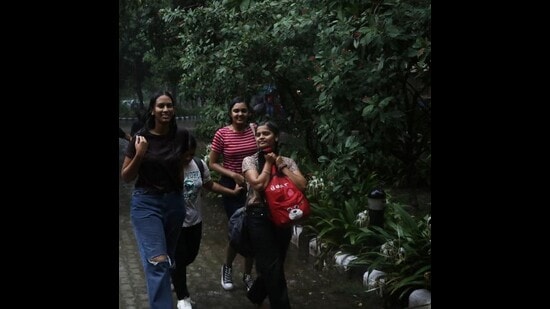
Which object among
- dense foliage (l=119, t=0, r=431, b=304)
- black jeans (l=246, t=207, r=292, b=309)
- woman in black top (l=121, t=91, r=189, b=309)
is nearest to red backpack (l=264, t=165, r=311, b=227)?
black jeans (l=246, t=207, r=292, b=309)

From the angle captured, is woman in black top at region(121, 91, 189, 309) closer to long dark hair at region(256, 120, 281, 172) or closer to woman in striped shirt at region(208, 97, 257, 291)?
long dark hair at region(256, 120, 281, 172)

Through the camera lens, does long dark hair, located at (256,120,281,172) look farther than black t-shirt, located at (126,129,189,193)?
Yes

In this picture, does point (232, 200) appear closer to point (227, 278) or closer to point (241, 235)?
point (227, 278)

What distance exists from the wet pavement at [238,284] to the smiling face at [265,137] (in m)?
1.58

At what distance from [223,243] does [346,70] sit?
3.26 metres

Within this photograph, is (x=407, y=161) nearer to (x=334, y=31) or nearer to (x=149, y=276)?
(x=334, y=31)

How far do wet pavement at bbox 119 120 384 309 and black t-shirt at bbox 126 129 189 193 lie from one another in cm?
148

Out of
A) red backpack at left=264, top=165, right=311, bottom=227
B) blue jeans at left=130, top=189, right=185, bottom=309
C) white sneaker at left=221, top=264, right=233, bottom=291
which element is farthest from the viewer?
white sneaker at left=221, top=264, right=233, bottom=291

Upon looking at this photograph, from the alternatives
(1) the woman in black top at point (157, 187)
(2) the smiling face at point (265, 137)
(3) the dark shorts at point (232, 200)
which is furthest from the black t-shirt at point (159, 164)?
(3) the dark shorts at point (232, 200)

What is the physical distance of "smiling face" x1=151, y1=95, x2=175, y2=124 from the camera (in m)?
4.35

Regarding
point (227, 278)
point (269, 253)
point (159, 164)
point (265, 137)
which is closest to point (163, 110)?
point (159, 164)

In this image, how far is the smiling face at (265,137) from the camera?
4.58 metres

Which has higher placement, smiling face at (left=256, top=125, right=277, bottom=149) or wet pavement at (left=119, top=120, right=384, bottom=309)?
smiling face at (left=256, top=125, right=277, bottom=149)

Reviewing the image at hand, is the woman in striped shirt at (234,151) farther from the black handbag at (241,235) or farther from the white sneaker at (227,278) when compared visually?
the black handbag at (241,235)
